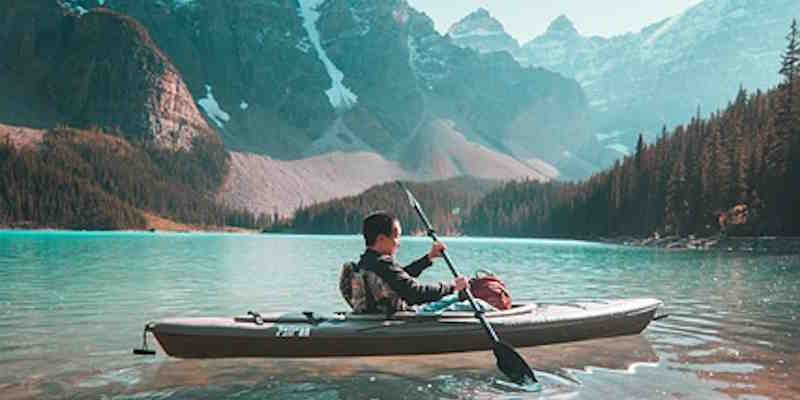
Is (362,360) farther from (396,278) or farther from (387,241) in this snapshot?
(387,241)

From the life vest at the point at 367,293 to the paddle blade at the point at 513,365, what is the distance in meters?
2.07

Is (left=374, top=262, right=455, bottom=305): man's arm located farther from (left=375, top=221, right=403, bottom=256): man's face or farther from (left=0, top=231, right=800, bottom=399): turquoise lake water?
(left=0, top=231, right=800, bottom=399): turquoise lake water

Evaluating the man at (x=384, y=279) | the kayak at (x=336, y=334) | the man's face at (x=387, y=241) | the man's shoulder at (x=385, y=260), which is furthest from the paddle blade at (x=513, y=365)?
the man's face at (x=387, y=241)

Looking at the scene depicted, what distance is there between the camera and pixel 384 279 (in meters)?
11.8

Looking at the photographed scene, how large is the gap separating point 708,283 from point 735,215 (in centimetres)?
4797

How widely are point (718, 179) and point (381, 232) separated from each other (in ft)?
248

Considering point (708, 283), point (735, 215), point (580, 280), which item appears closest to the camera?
point (708, 283)

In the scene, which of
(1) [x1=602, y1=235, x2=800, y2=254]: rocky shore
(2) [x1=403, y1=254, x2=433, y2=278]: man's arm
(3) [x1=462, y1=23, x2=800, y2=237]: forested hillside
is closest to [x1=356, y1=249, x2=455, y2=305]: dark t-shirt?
(2) [x1=403, y1=254, x2=433, y2=278]: man's arm

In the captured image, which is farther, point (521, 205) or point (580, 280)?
point (521, 205)

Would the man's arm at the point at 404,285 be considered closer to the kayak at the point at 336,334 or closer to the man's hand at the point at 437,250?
the kayak at the point at 336,334

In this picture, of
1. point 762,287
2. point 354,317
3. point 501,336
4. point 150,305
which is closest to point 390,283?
point 354,317

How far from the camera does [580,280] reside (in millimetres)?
34375

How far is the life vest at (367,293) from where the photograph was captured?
12.0 m

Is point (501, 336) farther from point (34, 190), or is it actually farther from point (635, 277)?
point (34, 190)
